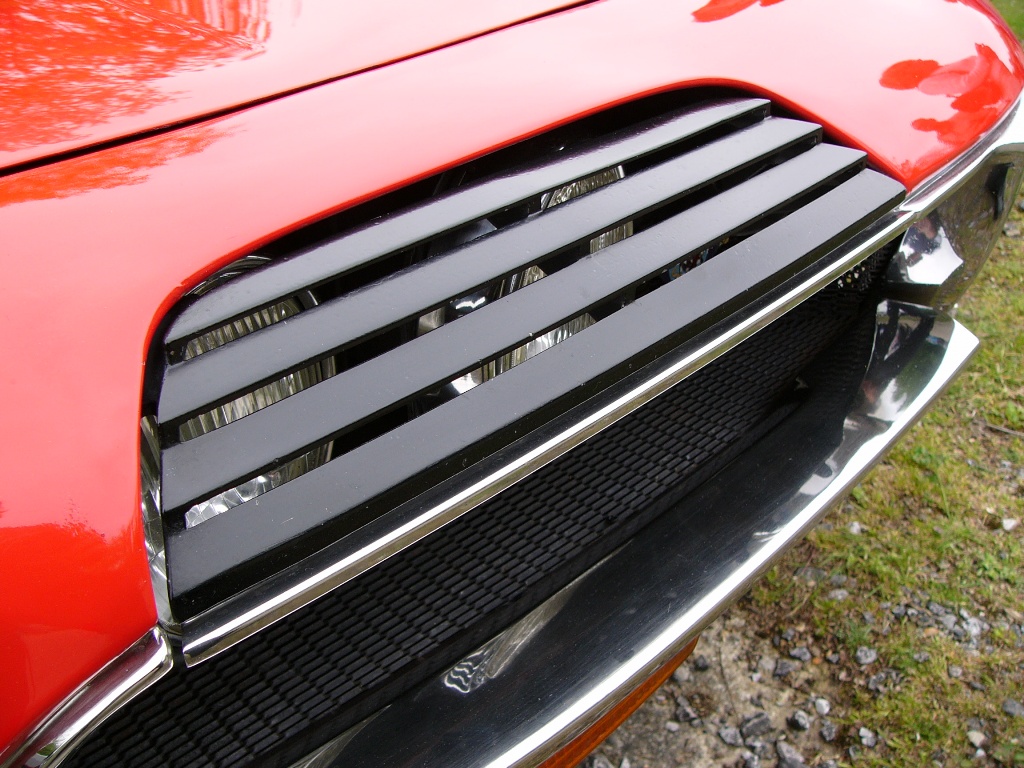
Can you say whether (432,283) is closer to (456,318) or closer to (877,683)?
(456,318)

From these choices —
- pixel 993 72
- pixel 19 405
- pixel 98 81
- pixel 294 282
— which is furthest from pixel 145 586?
pixel 993 72

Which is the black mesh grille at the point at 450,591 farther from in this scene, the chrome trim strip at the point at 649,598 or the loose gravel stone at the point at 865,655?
the loose gravel stone at the point at 865,655

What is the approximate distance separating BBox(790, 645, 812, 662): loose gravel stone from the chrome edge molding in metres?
0.97

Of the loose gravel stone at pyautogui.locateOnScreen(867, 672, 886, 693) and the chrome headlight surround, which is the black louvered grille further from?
the loose gravel stone at pyautogui.locateOnScreen(867, 672, 886, 693)

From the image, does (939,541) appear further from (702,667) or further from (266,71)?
(266,71)

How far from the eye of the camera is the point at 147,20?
123 centimetres

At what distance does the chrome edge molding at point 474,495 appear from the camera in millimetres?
813

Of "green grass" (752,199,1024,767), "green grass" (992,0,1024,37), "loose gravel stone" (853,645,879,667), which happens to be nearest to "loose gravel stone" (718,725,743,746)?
"green grass" (752,199,1024,767)

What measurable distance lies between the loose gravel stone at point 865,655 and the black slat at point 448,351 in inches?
44.0

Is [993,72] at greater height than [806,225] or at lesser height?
greater

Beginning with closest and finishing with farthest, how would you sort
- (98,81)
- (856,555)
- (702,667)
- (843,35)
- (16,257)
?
(16,257) → (98,81) → (843,35) → (702,667) → (856,555)

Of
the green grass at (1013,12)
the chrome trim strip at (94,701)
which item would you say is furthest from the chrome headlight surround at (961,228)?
the green grass at (1013,12)

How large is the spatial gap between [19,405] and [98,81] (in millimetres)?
525

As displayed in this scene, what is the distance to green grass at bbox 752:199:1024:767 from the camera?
172 centimetres
